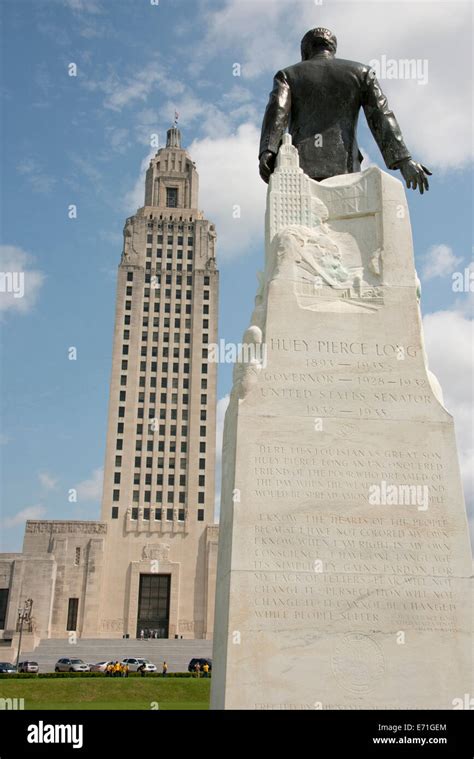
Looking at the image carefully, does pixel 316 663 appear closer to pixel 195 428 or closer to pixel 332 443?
pixel 332 443

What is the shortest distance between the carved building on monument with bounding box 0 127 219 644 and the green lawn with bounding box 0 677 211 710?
36.5m

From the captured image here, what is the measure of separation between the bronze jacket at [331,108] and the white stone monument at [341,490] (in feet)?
4.55

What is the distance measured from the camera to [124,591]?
88.8 metres

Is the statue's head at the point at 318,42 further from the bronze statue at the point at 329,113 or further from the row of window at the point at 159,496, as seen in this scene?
the row of window at the point at 159,496

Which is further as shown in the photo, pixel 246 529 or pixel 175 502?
pixel 175 502

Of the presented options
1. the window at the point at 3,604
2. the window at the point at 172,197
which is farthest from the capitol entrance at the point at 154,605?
the window at the point at 172,197

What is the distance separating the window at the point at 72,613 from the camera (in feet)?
284

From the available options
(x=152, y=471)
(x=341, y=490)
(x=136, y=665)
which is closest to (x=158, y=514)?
(x=152, y=471)

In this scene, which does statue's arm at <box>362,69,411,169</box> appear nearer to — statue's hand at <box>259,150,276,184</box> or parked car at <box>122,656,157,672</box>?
Answer: statue's hand at <box>259,150,276,184</box>

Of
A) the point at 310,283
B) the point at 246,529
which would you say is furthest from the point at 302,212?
the point at 246,529

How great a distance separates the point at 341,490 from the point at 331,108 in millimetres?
7007

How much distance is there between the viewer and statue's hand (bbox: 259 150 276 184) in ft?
41.5
